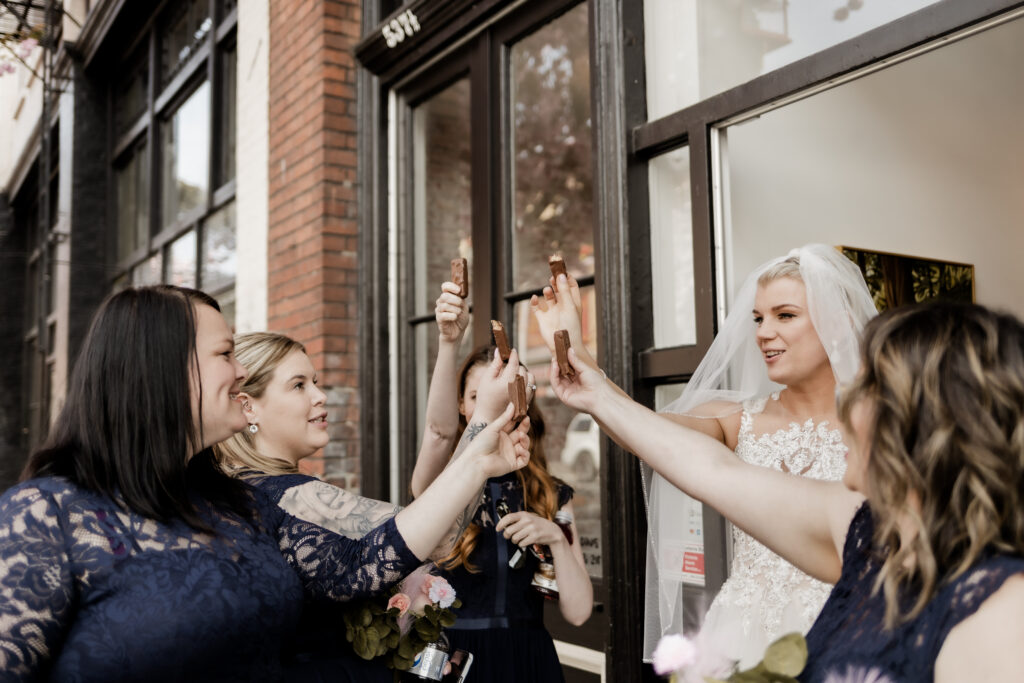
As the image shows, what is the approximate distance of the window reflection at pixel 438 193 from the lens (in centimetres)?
498

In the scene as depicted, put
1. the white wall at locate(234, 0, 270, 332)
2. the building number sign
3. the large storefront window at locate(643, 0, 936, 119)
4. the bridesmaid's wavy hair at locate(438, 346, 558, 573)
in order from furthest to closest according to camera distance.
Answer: the white wall at locate(234, 0, 270, 332)
the building number sign
the large storefront window at locate(643, 0, 936, 119)
the bridesmaid's wavy hair at locate(438, 346, 558, 573)

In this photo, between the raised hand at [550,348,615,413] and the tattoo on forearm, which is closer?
the tattoo on forearm

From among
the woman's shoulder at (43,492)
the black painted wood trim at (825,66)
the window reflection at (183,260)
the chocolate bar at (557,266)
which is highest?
the window reflection at (183,260)

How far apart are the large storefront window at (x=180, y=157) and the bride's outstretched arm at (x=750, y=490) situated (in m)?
5.23

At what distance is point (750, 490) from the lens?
1.83 m

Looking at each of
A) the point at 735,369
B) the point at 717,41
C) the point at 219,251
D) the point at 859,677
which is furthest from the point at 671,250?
the point at 219,251

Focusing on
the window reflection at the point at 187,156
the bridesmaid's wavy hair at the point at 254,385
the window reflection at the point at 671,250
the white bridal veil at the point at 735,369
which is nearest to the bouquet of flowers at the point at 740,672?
the bridesmaid's wavy hair at the point at 254,385

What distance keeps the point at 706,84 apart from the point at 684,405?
4.10ft

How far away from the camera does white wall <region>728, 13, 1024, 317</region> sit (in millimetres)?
3648

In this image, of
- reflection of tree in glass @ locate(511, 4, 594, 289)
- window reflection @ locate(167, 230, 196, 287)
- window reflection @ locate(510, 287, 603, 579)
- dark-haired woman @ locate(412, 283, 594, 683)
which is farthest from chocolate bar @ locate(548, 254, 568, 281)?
window reflection @ locate(167, 230, 196, 287)

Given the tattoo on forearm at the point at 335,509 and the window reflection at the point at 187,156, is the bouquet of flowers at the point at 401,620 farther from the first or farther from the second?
the window reflection at the point at 187,156

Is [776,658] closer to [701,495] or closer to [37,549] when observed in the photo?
[701,495]

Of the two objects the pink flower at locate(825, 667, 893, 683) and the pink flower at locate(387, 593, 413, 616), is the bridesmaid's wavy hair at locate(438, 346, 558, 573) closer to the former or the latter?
the pink flower at locate(387, 593, 413, 616)

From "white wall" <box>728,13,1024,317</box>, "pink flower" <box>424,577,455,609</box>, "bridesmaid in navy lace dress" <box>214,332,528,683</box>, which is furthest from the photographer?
"white wall" <box>728,13,1024,317</box>
